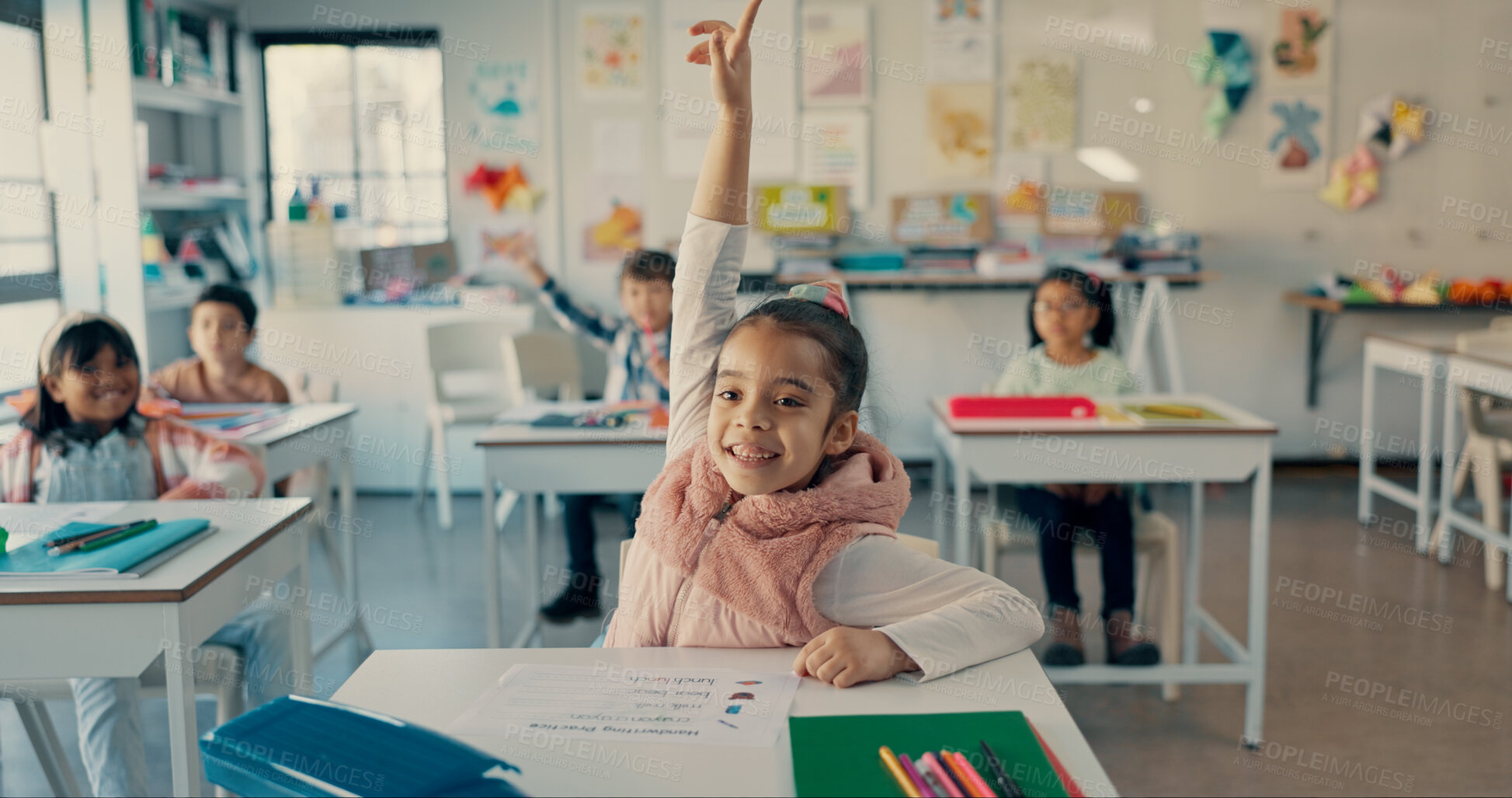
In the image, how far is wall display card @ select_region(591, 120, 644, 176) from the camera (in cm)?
509

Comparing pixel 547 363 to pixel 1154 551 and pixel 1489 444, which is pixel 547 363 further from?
pixel 1489 444

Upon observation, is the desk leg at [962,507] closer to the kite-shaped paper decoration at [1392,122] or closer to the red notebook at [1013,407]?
the red notebook at [1013,407]

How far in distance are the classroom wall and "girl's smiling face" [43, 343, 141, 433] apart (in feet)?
9.73

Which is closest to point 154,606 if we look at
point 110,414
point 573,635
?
point 110,414

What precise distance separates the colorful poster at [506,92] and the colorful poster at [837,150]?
46.5 inches

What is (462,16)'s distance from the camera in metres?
5.05

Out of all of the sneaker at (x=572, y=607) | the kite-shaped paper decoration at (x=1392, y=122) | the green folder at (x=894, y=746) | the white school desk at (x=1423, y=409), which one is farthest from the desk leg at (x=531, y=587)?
the kite-shaped paper decoration at (x=1392, y=122)

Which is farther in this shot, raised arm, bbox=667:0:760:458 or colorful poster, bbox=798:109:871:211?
colorful poster, bbox=798:109:871:211

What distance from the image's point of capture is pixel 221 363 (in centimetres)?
327

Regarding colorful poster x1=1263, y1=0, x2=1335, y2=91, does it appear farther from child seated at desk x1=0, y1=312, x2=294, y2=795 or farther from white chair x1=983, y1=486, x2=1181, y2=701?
child seated at desk x1=0, y1=312, x2=294, y2=795

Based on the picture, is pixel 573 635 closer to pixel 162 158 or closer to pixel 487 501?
pixel 487 501

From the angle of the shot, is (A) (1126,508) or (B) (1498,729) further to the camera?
(A) (1126,508)

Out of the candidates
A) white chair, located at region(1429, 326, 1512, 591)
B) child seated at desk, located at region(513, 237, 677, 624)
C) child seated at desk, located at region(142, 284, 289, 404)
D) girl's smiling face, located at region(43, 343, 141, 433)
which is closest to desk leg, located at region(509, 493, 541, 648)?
child seated at desk, located at region(513, 237, 677, 624)

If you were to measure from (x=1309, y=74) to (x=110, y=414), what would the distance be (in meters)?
4.69
